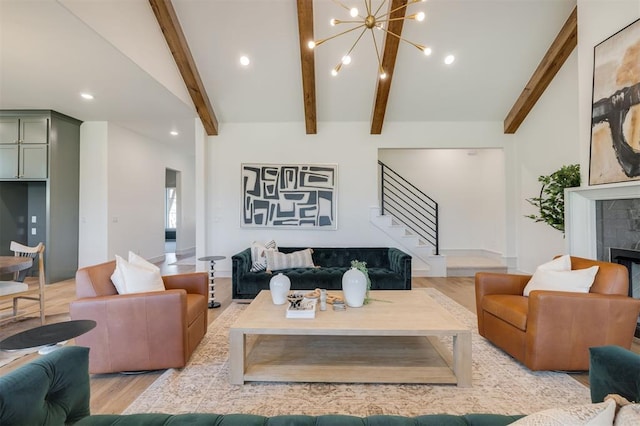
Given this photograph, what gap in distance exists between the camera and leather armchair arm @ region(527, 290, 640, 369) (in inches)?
87.2

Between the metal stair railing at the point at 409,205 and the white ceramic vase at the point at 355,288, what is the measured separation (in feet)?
14.2

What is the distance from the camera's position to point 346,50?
4520 mm

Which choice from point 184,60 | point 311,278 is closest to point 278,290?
point 311,278

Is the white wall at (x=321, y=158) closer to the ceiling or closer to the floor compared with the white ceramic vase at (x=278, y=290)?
closer to the ceiling

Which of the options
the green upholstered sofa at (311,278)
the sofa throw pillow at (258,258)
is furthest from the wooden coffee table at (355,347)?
the sofa throw pillow at (258,258)

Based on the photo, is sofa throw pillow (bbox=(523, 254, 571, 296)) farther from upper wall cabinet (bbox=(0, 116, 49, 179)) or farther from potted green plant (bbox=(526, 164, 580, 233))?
upper wall cabinet (bbox=(0, 116, 49, 179))

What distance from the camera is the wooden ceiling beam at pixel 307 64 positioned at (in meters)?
3.81

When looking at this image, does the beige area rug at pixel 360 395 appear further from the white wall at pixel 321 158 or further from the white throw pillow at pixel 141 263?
the white wall at pixel 321 158

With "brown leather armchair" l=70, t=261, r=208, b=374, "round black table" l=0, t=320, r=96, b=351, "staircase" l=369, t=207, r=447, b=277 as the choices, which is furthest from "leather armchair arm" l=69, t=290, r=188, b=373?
"staircase" l=369, t=207, r=447, b=277

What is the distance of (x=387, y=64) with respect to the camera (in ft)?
14.5

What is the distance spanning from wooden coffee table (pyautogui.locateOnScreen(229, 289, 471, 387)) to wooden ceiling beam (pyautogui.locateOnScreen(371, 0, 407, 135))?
341 centimetres

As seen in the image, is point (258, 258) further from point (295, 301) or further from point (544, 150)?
point (544, 150)

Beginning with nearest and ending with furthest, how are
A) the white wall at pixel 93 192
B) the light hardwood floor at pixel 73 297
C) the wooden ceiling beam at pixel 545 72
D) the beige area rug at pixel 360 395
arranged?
the beige area rug at pixel 360 395 → the light hardwood floor at pixel 73 297 → the wooden ceiling beam at pixel 545 72 → the white wall at pixel 93 192

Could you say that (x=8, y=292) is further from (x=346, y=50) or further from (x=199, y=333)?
(x=346, y=50)
